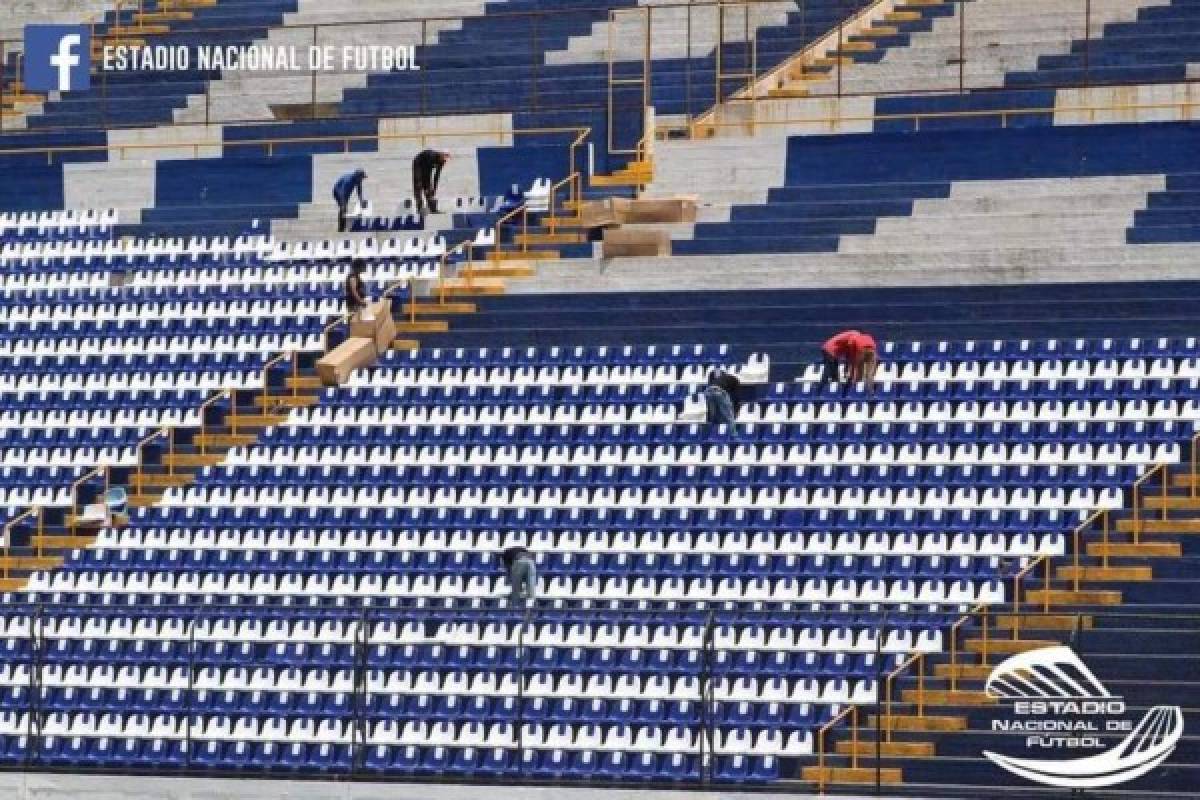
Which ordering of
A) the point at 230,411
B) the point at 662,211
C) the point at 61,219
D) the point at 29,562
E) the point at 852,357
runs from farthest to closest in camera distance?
the point at 61,219 → the point at 662,211 → the point at 230,411 → the point at 29,562 → the point at 852,357

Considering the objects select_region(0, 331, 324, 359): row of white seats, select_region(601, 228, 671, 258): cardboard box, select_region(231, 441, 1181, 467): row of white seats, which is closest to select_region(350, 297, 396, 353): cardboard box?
select_region(0, 331, 324, 359): row of white seats

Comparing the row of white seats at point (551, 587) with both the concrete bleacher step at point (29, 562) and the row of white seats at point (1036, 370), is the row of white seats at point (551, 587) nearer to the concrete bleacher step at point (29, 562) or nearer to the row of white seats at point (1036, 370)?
the concrete bleacher step at point (29, 562)

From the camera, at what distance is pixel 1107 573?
2675cm

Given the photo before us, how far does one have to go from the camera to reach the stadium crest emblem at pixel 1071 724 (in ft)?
76.9

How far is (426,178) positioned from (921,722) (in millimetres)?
14133

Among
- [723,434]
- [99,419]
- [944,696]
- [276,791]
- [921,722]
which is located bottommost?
[276,791]

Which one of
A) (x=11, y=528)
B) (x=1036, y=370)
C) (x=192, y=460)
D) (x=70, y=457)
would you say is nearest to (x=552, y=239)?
(x=192, y=460)

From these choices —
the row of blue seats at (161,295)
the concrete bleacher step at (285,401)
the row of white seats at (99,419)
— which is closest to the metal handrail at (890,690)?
the concrete bleacher step at (285,401)

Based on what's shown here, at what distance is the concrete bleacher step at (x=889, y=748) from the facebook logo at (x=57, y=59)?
21.8m

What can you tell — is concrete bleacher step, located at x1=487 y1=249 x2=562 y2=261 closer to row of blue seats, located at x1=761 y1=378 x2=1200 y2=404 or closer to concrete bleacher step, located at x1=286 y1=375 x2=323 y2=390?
concrete bleacher step, located at x1=286 y1=375 x2=323 y2=390

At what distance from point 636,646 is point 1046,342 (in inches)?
236

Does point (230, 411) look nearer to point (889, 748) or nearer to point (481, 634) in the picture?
point (481, 634)

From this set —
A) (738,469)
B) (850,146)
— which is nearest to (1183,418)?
(738,469)

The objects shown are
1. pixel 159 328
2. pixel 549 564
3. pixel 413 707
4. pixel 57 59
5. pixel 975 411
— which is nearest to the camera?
pixel 413 707
